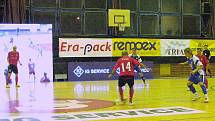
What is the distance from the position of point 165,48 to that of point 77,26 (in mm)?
6403

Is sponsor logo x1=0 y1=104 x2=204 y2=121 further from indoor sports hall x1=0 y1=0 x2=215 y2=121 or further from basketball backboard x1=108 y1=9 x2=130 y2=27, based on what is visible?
basketball backboard x1=108 y1=9 x2=130 y2=27

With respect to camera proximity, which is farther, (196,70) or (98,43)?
(98,43)

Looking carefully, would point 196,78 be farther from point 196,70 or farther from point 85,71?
point 85,71

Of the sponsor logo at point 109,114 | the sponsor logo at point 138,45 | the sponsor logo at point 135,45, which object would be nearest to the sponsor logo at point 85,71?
the sponsor logo at point 138,45

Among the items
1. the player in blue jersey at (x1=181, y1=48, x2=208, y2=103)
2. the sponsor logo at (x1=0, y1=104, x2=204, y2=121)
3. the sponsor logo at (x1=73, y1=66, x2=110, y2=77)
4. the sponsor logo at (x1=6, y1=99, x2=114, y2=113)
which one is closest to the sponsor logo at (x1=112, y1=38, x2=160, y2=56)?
the sponsor logo at (x1=73, y1=66, x2=110, y2=77)

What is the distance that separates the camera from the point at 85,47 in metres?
30.0

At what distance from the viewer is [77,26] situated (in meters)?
31.9

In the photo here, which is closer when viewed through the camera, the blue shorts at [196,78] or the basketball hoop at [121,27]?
the blue shorts at [196,78]

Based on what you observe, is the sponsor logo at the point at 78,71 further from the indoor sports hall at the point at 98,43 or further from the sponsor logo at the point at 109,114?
the sponsor logo at the point at 109,114

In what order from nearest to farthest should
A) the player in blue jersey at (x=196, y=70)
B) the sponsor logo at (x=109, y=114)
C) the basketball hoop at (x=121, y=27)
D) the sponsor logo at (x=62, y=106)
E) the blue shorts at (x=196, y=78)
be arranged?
the sponsor logo at (x=109, y=114)
the sponsor logo at (x=62, y=106)
the player in blue jersey at (x=196, y=70)
the blue shorts at (x=196, y=78)
the basketball hoop at (x=121, y=27)

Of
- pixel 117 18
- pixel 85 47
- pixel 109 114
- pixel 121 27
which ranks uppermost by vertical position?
pixel 117 18

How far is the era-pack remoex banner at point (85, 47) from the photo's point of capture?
29297 mm

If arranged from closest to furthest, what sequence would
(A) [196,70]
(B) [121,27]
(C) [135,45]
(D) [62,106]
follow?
(D) [62,106], (A) [196,70], (C) [135,45], (B) [121,27]

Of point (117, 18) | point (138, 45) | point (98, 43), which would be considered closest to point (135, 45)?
point (138, 45)
